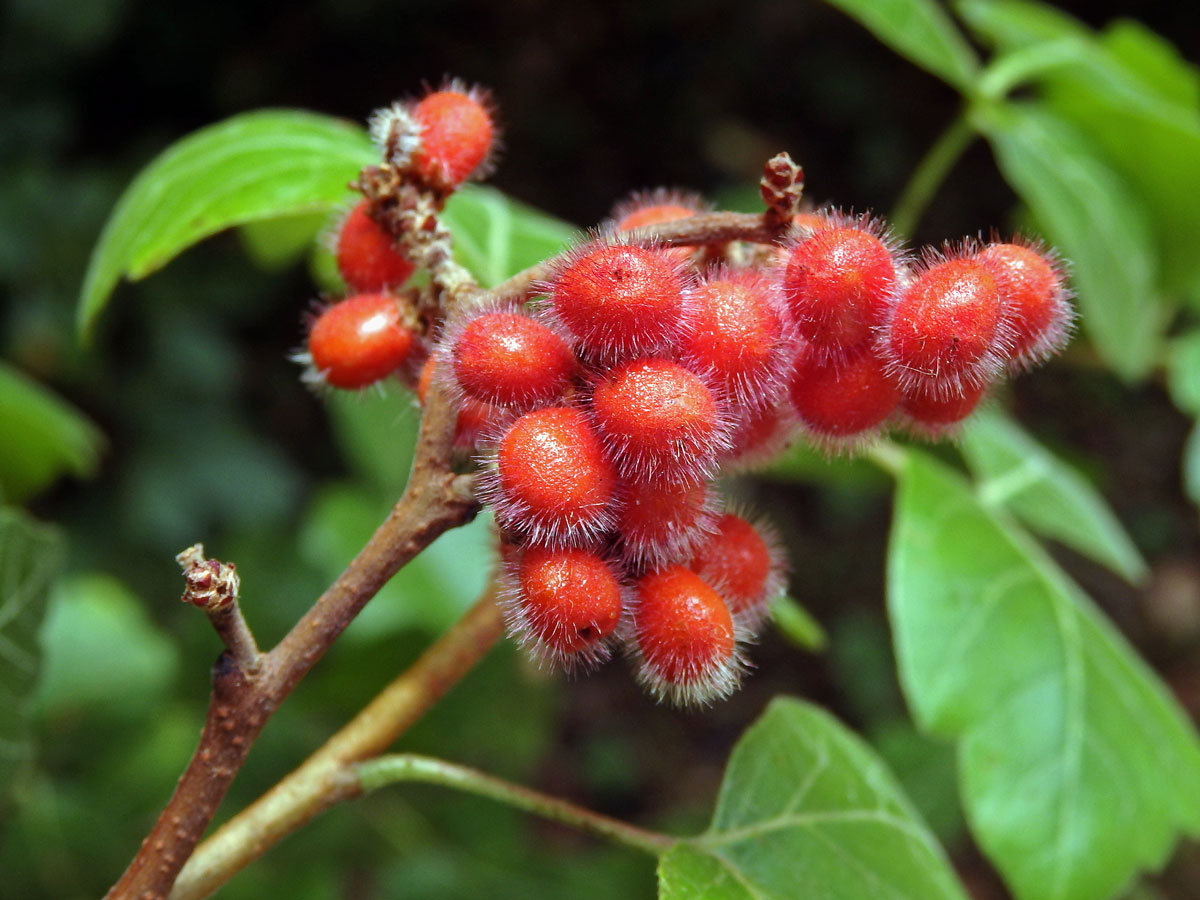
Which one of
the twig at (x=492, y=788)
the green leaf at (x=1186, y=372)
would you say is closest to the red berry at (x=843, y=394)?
the twig at (x=492, y=788)

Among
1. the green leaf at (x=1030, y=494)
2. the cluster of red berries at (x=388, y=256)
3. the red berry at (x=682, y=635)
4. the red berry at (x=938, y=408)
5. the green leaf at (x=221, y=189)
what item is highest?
the green leaf at (x=221, y=189)

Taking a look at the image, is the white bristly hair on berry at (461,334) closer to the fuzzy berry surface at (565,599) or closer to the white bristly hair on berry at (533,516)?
the white bristly hair on berry at (533,516)

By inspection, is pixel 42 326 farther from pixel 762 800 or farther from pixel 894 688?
pixel 894 688

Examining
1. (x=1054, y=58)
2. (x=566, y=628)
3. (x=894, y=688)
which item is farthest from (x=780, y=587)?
(x=894, y=688)

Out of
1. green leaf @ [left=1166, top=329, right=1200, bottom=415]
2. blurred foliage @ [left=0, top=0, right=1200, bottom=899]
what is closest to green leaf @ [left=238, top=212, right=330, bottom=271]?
blurred foliage @ [left=0, top=0, right=1200, bottom=899]

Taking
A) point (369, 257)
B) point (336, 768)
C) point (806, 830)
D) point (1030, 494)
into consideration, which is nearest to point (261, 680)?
point (336, 768)

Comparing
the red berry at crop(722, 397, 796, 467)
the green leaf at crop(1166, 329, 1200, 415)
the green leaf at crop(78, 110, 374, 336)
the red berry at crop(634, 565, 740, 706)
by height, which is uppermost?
the green leaf at crop(1166, 329, 1200, 415)

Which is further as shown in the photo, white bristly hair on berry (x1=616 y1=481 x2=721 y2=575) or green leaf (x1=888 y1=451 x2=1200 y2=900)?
green leaf (x1=888 y1=451 x2=1200 y2=900)

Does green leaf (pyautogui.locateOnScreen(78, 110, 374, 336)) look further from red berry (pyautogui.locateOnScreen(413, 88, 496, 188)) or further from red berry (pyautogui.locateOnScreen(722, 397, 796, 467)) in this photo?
red berry (pyautogui.locateOnScreen(722, 397, 796, 467))

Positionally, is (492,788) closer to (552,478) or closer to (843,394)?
(552,478)
